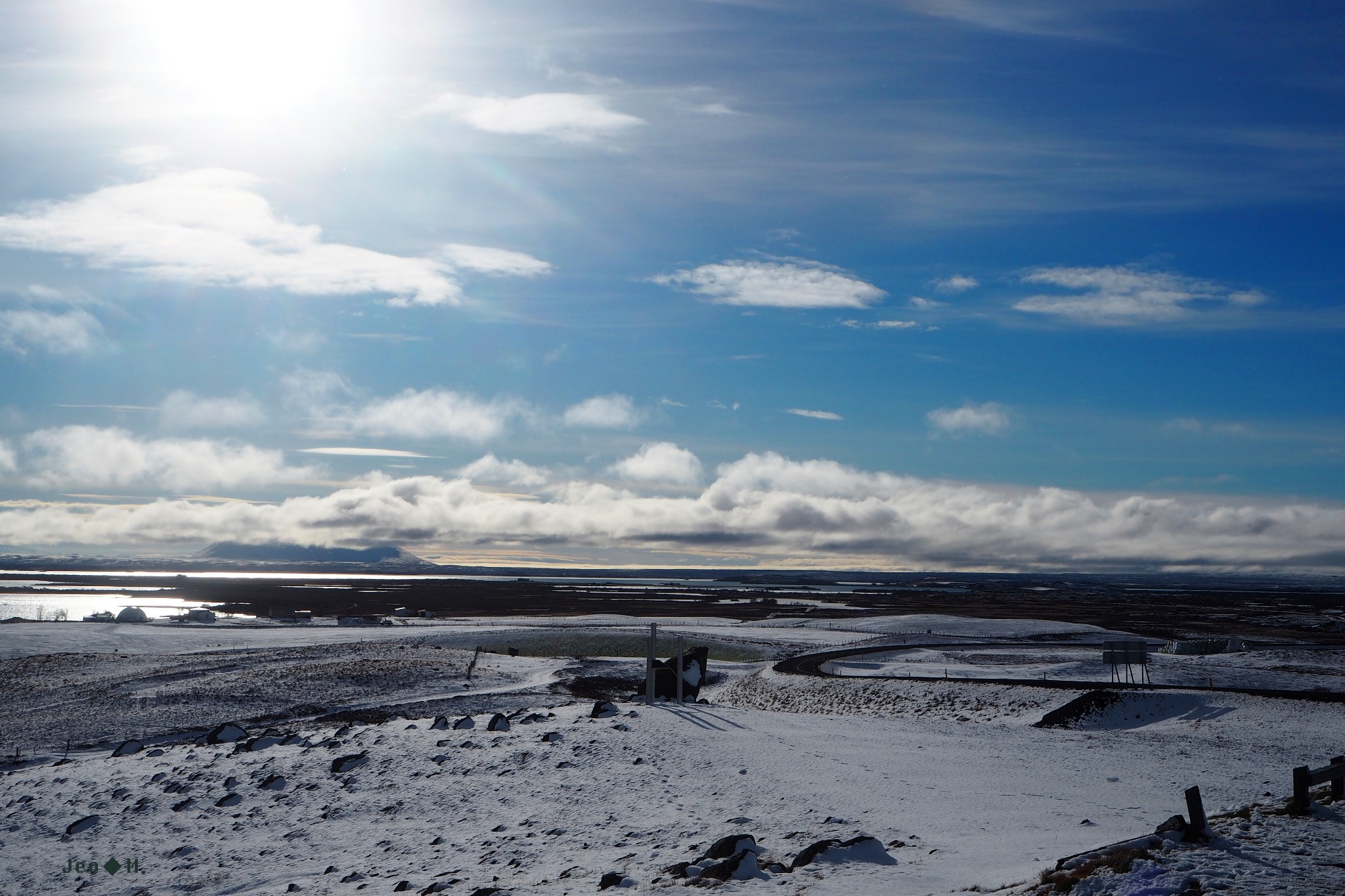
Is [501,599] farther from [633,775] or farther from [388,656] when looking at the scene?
[633,775]

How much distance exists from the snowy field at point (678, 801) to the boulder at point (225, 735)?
49.3 inches

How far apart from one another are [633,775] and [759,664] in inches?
1332

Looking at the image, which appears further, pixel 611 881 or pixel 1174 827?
pixel 611 881

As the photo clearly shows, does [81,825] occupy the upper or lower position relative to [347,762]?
lower

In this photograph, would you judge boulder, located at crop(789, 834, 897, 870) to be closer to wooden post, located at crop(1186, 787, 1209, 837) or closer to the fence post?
wooden post, located at crop(1186, 787, 1209, 837)

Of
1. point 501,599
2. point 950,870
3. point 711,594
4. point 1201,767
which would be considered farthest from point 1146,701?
point 711,594

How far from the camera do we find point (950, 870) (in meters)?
12.0

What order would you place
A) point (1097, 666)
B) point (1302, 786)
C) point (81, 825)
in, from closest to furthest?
point (1302, 786) < point (81, 825) < point (1097, 666)

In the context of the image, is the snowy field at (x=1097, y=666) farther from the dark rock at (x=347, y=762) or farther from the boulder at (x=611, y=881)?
the boulder at (x=611, y=881)

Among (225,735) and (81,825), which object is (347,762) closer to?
(81,825)

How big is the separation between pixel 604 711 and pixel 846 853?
13.8 m

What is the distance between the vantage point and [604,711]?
84.3 ft

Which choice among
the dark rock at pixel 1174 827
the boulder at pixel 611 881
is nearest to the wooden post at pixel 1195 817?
the dark rock at pixel 1174 827

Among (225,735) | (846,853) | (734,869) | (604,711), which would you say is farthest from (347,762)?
(846,853)
